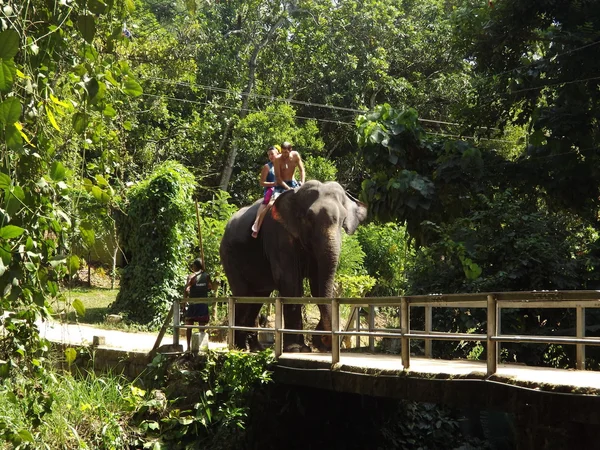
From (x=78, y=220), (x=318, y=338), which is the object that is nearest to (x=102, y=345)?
(x=318, y=338)

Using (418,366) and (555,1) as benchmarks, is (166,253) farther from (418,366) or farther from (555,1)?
(418,366)

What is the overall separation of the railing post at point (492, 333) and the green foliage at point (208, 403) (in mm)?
3461

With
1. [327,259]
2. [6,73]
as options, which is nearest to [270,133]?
[327,259]

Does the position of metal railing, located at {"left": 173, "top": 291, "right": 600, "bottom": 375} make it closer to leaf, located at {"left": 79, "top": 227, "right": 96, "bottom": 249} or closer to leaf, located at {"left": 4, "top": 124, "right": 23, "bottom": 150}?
leaf, located at {"left": 79, "top": 227, "right": 96, "bottom": 249}

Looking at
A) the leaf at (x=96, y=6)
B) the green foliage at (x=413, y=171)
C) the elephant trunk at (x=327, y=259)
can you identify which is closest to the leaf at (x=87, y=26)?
the leaf at (x=96, y=6)

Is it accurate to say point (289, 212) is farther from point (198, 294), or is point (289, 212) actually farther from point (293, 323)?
point (198, 294)

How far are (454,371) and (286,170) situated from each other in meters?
4.88

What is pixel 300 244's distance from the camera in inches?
488

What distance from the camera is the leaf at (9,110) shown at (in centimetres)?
393

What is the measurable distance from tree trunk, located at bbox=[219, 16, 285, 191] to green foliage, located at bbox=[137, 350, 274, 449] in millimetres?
18584

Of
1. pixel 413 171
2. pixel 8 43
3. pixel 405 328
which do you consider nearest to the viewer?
pixel 8 43

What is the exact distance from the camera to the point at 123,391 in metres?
11.6

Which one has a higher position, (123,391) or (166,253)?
(166,253)

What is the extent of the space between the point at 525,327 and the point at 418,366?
3.99 metres
